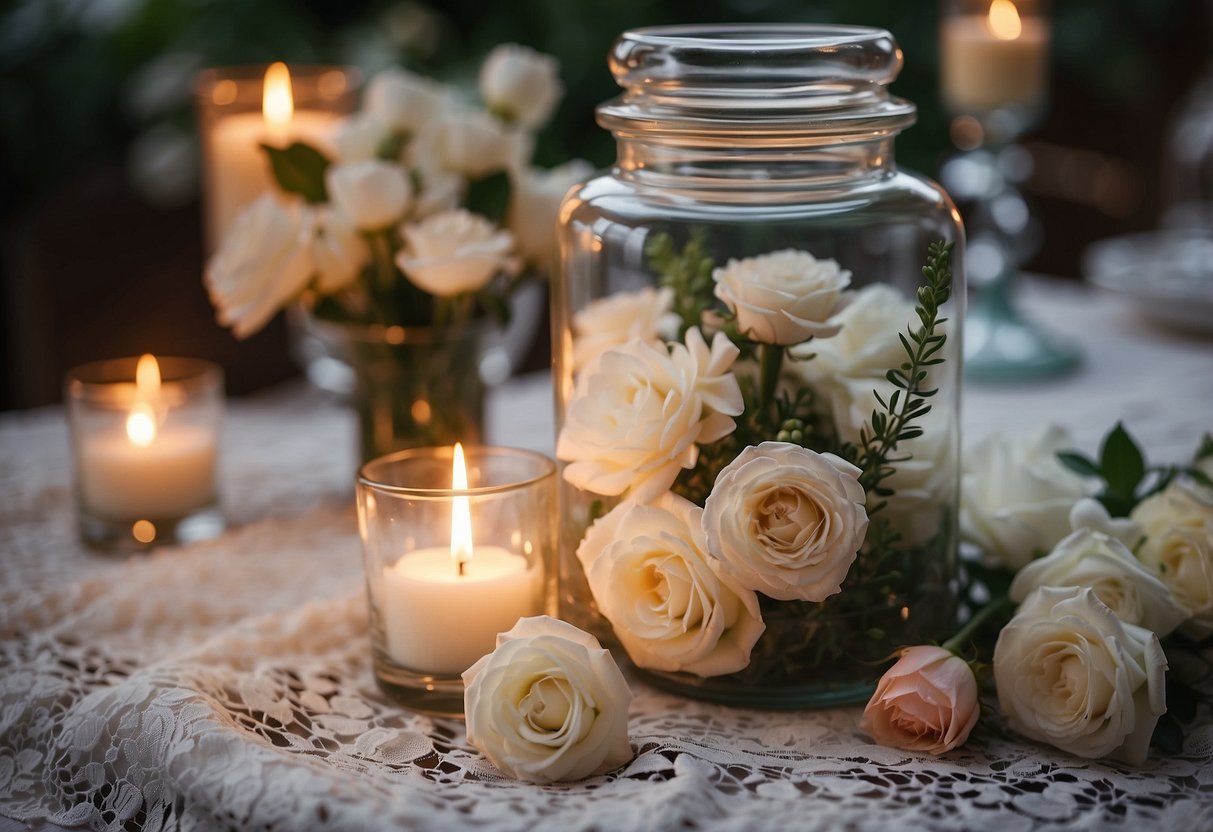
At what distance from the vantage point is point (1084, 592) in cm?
68

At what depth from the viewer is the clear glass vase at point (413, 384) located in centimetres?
107

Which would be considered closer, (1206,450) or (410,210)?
(1206,450)

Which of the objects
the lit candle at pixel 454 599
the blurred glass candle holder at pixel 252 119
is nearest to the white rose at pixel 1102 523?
the lit candle at pixel 454 599

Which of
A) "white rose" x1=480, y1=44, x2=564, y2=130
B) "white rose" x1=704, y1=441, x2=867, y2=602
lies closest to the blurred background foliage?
"white rose" x1=480, y1=44, x2=564, y2=130

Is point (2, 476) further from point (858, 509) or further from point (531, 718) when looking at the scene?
point (858, 509)

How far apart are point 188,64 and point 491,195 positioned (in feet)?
4.47

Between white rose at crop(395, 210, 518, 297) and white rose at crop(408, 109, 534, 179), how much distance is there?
88 mm

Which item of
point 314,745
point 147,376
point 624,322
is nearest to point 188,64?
point 147,376

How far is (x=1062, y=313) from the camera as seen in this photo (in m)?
1.76

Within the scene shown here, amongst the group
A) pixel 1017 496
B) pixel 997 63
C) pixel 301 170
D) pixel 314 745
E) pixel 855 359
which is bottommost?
pixel 314 745

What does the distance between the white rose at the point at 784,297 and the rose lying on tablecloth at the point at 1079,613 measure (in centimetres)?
19

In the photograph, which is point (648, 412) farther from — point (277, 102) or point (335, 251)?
point (277, 102)

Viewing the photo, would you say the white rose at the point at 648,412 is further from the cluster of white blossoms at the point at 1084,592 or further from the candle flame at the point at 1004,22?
the candle flame at the point at 1004,22

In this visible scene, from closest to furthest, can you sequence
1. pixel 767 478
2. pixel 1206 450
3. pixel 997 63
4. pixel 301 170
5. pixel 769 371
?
pixel 767 478, pixel 769 371, pixel 1206 450, pixel 301 170, pixel 997 63
